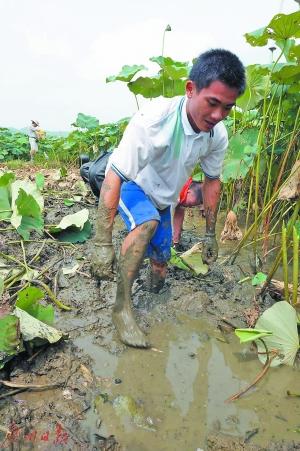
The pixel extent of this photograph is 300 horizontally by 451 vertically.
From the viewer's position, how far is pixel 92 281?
2.55 m

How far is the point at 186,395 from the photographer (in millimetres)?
1592

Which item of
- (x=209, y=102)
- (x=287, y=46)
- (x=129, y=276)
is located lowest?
(x=129, y=276)

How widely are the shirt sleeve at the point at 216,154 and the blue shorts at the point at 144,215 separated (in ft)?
1.17

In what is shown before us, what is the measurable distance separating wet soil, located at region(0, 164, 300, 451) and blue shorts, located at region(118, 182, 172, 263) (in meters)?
0.29

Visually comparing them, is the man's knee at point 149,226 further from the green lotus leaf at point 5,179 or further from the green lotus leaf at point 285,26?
the green lotus leaf at point 285,26

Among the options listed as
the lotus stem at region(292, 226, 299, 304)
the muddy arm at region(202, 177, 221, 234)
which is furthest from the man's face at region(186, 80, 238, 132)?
the lotus stem at region(292, 226, 299, 304)

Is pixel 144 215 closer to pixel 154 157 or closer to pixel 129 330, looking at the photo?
pixel 154 157

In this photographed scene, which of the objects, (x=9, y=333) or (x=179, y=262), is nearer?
(x=9, y=333)

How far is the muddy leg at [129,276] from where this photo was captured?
6.23 feet

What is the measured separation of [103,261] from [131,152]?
0.55 m

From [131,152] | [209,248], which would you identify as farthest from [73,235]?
[131,152]

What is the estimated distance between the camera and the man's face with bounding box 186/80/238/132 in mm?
1755

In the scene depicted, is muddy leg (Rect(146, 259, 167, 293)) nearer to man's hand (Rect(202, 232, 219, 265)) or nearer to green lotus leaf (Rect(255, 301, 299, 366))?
man's hand (Rect(202, 232, 219, 265))

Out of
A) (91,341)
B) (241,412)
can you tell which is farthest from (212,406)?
(91,341)
